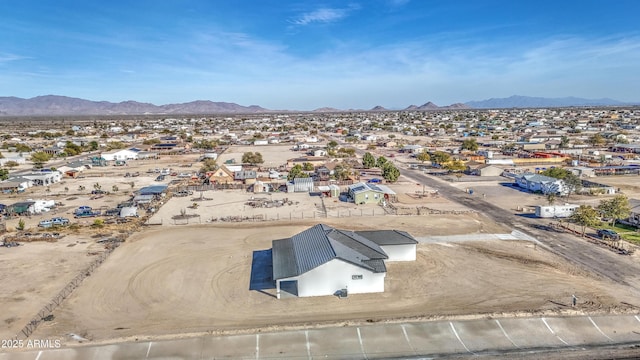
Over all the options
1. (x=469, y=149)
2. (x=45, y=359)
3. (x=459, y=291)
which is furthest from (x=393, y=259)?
(x=469, y=149)

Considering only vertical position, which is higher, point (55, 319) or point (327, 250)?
point (327, 250)

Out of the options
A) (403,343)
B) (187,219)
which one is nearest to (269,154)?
(187,219)

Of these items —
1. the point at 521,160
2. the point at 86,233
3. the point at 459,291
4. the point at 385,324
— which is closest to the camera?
the point at 385,324

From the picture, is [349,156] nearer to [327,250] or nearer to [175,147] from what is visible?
[175,147]

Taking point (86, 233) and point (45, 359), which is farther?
point (86, 233)

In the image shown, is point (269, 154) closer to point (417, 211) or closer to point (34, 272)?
point (417, 211)

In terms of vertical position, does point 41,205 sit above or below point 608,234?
above

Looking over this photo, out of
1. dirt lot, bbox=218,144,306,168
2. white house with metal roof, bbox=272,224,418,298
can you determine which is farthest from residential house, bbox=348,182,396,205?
dirt lot, bbox=218,144,306,168
